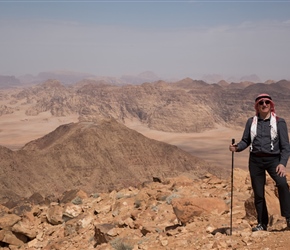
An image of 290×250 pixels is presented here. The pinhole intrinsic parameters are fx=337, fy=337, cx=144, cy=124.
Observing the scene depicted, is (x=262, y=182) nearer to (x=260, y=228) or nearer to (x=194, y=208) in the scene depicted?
(x=260, y=228)

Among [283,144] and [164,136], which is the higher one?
[283,144]

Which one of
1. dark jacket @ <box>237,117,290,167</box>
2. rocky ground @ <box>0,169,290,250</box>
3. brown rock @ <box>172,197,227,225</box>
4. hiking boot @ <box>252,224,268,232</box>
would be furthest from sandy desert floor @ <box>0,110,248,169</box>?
dark jacket @ <box>237,117,290,167</box>

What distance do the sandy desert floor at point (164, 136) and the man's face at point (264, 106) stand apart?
175 ft

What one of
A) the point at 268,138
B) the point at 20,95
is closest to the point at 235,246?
the point at 268,138

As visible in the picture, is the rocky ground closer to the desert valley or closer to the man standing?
the desert valley

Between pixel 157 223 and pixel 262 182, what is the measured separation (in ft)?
10.6

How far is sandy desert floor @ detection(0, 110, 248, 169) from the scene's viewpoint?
69.3 meters

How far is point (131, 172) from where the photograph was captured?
4406cm

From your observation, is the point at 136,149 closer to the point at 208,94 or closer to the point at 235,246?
the point at 235,246

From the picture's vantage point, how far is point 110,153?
46.4 meters

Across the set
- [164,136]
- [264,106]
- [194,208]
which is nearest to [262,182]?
[264,106]

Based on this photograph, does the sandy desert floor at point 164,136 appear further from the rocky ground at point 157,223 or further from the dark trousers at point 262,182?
the dark trousers at point 262,182

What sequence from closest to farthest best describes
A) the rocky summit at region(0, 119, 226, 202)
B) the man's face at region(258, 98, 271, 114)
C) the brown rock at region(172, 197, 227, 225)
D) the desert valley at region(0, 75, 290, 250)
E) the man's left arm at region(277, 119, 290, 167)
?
the man's left arm at region(277, 119, 290, 167), the man's face at region(258, 98, 271, 114), the desert valley at region(0, 75, 290, 250), the brown rock at region(172, 197, 227, 225), the rocky summit at region(0, 119, 226, 202)

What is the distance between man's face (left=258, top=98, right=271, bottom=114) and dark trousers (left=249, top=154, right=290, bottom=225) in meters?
0.67
